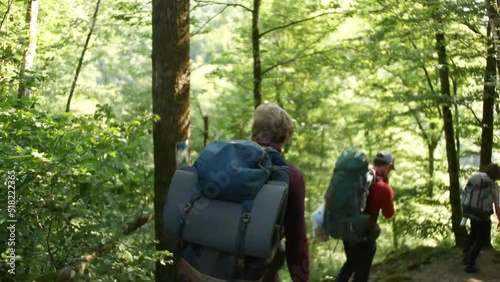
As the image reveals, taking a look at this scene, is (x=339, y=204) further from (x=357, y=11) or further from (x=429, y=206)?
(x=429, y=206)

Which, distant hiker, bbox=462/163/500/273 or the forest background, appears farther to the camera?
distant hiker, bbox=462/163/500/273

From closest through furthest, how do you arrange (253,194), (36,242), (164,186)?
1. (253,194)
2. (36,242)
3. (164,186)

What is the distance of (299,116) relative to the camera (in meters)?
18.9

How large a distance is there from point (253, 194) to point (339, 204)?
3.45 metres

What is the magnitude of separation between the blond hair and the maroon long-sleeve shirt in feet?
0.75


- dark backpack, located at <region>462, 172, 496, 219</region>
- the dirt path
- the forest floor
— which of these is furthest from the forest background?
dark backpack, located at <region>462, 172, 496, 219</region>

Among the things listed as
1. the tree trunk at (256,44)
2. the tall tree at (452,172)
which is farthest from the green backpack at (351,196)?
the tall tree at (452,172)

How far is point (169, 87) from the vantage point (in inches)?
197

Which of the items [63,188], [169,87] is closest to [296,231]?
[63,188]

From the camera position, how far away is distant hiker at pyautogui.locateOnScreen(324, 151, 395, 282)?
19.0 feet

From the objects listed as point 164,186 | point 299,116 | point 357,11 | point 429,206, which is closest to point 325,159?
point 299,116

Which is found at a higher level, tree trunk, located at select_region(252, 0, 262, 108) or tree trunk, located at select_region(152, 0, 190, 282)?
tree trunk, located at select_region(252, 0, 262, 108)

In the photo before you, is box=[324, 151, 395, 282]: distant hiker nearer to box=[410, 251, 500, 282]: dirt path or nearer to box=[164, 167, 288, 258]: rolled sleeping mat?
box=[164, 167, 288, 258]: rolled sleeping mat

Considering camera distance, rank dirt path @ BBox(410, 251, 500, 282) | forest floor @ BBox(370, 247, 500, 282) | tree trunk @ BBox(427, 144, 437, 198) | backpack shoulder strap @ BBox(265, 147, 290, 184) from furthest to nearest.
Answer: tree trunk @ BBox(427, 144, 437, 198) → forest floor @ BBox(370, 247, 500, 282) → dirt path @ BBox(410, 251, 500, 282) → backpack shoulder strap @ BBox(265, 147, 290, 184)
